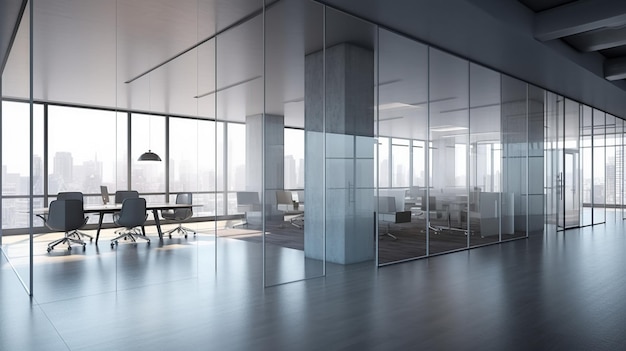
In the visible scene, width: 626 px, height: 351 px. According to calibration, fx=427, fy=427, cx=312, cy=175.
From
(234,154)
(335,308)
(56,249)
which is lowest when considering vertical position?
(335,308)

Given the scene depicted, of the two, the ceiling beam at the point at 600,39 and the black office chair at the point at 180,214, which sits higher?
the ceiling beam at the point at 600,39

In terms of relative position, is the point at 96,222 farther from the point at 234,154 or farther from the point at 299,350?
the point at 299,350

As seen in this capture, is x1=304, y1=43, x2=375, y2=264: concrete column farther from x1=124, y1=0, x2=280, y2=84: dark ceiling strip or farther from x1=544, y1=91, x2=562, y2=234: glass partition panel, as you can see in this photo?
x1=544, y1=91, x2=562, y2=234: glass partition panel

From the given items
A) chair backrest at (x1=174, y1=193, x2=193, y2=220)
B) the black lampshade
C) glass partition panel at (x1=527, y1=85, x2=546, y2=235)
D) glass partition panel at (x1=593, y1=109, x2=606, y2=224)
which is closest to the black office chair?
chair backrest at (x1=174, y1=193, x2=193, y2=220)

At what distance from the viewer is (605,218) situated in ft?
38.7

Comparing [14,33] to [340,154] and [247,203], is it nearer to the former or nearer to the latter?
[247,203]

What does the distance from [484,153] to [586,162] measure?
5.63 m

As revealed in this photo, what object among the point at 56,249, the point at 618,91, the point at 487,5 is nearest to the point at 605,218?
the point at 618,91

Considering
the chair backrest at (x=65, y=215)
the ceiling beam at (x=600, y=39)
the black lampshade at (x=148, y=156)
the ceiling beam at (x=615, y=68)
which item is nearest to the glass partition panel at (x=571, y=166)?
the ceiling beam at (x=615, y=68)

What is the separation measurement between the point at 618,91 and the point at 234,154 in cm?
912

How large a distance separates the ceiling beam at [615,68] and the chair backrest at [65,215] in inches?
377

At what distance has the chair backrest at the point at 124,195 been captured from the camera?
5.03 meters

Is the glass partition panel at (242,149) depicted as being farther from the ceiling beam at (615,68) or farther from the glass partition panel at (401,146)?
the ceiling beam at (615,68)

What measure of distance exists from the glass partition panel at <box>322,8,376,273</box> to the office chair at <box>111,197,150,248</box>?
7.20 feet
